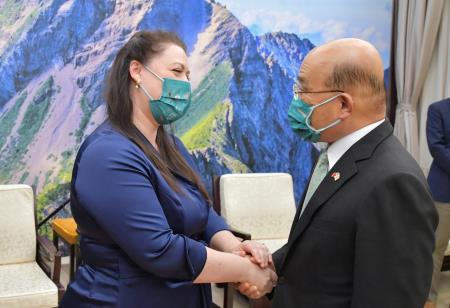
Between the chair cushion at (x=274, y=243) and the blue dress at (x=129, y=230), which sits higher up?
the blue dress at (x=129, y=230)

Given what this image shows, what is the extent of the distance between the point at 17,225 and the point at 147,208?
229 cm

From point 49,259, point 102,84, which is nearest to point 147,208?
point 49,259

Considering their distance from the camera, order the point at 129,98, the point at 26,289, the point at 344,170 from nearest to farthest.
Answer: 1. the point at 344,170
2. the point at 129,98
3. the point at 26,289

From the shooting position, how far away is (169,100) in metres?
1.88

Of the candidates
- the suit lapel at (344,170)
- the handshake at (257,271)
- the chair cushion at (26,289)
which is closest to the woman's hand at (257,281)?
the handshake at (257,271)

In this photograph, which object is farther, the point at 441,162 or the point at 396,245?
the point at 441,162

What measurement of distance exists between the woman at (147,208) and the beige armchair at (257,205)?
82.3 inches

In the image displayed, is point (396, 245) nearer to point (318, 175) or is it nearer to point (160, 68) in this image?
point (318, 175)

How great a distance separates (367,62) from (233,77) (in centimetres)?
343

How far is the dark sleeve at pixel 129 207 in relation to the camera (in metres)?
1.58

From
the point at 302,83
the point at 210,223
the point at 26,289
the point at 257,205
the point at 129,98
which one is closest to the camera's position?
the point at 302,83

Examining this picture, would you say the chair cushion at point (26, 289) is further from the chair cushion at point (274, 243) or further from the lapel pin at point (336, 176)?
the lapel pin at point (336, 176)

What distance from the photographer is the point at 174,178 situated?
183 centimetres

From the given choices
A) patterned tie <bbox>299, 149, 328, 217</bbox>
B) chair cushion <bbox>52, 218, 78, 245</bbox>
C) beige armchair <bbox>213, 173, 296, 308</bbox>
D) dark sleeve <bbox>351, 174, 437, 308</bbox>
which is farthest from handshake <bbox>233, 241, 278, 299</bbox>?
beige armchair <bbox>213, 173, 296, 308</bbox>
